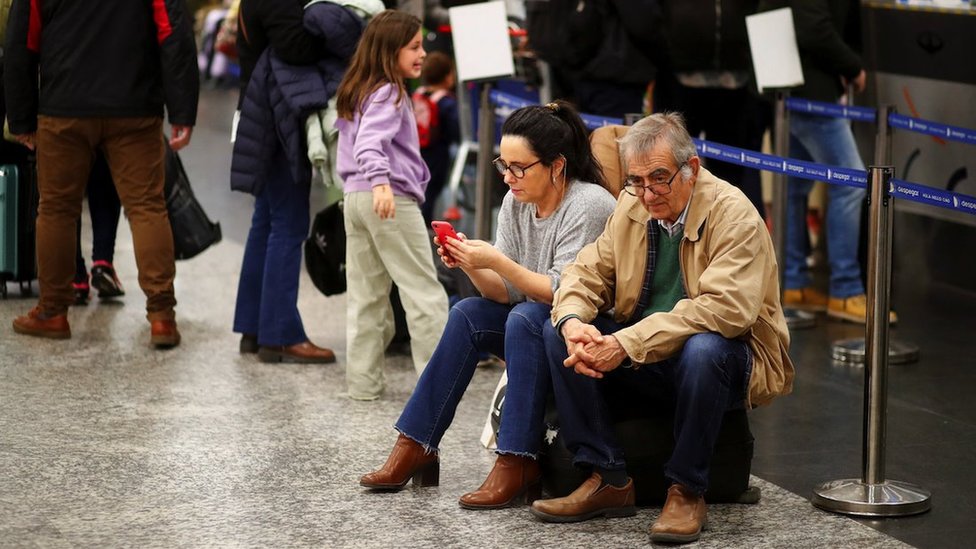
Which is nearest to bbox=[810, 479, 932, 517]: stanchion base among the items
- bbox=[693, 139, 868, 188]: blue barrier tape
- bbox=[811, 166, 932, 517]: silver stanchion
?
bbox=[811, 166, 932, 517]: silver stanchion

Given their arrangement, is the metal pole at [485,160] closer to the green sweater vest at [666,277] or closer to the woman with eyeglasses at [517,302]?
the woman with eyeglasses at [517,302]

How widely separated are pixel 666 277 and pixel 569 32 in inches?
137

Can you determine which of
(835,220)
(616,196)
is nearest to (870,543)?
(616,196)

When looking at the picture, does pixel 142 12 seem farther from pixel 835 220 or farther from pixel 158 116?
pixel 835 220

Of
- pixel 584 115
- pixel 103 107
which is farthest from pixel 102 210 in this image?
pixel 584 115

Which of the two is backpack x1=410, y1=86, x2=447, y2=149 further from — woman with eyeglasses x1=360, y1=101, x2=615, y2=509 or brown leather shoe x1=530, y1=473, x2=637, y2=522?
brown leather shoe x1=530, y1=473, x2=637, y2=522

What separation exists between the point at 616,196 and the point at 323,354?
75.3 inches

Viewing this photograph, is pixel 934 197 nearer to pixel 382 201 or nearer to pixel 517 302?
pixel 517 302

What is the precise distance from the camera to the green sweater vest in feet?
14.3

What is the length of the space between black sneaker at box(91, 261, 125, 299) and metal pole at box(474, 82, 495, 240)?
75.9 inches

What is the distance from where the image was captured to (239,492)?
15.3ft

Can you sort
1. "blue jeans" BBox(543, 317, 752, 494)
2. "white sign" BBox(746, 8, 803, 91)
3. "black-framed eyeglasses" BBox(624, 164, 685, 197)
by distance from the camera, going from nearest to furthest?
"blue jeans" BBox(543, 317, 752, 494)
"black-framed eyeglasses" BBox(624, 164, 685, 197)
"white sign" BBox(746, 8, 803, 91)

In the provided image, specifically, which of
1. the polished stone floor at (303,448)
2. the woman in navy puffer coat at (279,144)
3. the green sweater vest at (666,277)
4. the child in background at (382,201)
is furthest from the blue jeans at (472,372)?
the woman in navy puffer coat at (279,144)

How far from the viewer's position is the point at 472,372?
4.62 m
